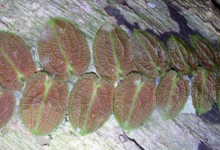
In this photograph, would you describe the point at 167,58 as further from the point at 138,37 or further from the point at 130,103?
the point at 130,103

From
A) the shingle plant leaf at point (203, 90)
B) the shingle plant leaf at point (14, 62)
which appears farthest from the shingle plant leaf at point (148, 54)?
the shingle plant leaf at point (14, 62)

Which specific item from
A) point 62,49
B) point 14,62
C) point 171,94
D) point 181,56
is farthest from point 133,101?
point 14,62

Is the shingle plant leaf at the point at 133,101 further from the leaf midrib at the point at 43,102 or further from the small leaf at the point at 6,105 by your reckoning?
the small leaf at the point at 6,105

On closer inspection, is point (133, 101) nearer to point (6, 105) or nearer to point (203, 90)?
point (203, 90)

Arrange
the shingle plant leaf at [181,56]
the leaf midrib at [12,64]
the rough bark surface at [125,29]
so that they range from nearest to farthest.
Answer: the leaf midrib at [12,64] < the rough bark surface at [125,29] < the shingle plant leaf at [181,56]

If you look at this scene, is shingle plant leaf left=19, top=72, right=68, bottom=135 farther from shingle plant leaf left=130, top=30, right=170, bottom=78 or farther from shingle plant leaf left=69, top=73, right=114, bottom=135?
shingle plant leaf left=130, top=30, right=170, bottom=78

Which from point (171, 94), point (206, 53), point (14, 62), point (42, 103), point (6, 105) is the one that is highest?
point (206, 53)
